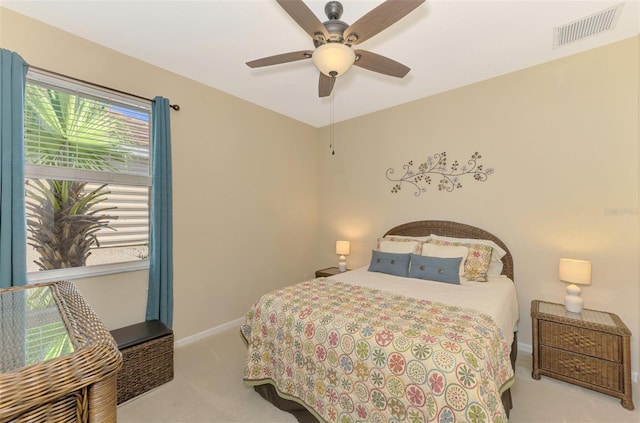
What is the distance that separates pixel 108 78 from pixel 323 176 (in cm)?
297

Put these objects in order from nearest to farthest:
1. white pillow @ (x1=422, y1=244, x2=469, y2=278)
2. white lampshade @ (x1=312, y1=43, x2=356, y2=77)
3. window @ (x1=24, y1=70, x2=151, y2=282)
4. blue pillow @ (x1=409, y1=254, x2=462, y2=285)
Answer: white lampshade @ (x1=312, y1=43, x2=356, y2=77) → window @ (x1=24, y1=70, x2=151, y2=282) → blue pillow @ (x1=409, y1=254, x2=462, y2=285) → white pillow @ (x1=422, y1=244, x2=469, y2=278)

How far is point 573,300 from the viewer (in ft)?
7.64

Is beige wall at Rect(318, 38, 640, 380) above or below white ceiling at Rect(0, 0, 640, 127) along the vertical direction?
below

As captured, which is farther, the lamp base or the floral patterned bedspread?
the lamp base

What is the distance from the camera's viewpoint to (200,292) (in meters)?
3.10

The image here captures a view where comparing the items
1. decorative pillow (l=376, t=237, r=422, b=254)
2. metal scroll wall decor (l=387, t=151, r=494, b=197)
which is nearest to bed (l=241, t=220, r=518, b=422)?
decorative pillow (l=376, t=237, r=422, b=254)

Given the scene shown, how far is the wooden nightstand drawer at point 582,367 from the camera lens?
2035 mm

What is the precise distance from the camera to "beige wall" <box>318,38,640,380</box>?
7.77 feet

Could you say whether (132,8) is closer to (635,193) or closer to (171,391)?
(171,391)

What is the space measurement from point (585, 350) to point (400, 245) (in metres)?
1.72

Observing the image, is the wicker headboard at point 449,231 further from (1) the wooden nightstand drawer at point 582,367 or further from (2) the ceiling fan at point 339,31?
(2) the ceiling fan at point 339,31

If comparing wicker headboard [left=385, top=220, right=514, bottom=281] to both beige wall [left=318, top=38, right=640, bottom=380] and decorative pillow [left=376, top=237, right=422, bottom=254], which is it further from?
decorative pillow [left=376, top=237, right=422, bottom=254]

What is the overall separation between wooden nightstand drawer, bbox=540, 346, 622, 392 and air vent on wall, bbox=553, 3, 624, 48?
2.60 meters

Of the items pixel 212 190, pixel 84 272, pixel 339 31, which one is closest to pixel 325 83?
pixel 339 31
